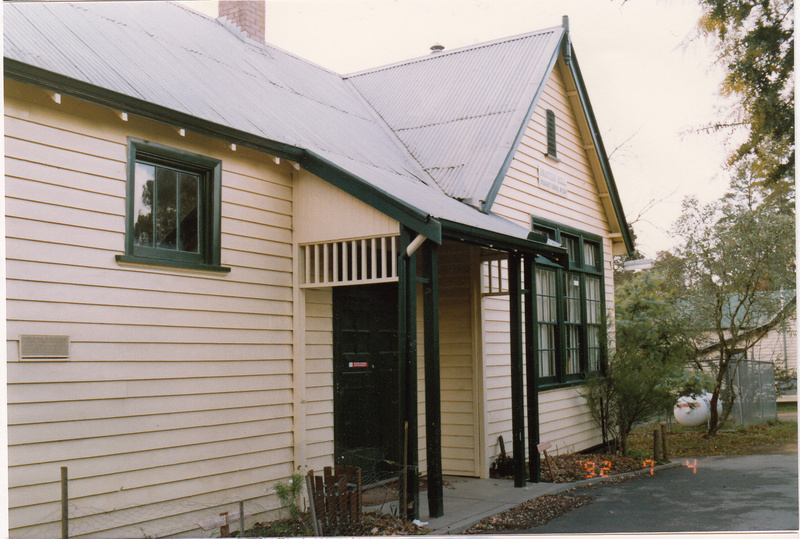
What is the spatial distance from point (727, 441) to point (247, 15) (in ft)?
38.0

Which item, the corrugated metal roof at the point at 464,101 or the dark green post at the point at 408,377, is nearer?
the dark green post at the point at 408,377

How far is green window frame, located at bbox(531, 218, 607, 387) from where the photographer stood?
37.6ft

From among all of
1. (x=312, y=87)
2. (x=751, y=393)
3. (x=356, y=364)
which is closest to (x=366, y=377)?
(x=356, y=364)

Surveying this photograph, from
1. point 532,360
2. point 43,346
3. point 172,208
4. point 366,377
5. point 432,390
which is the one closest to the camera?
point 43,346

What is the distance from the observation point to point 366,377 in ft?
28.0

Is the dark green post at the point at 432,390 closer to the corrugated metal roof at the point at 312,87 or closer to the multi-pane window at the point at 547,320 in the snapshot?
the corrugated metal roof at the point at 312,87

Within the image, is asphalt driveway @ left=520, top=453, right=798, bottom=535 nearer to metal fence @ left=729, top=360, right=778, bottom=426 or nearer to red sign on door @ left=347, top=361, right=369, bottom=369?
red sign on door @ left=347, top=361, right=369, bottom=369

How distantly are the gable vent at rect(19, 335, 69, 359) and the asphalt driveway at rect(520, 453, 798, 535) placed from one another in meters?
4.65

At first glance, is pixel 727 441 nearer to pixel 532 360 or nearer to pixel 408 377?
pixel 532 360

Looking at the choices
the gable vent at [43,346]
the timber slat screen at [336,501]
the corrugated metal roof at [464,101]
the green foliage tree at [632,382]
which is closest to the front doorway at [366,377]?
the timber slat screen at [336,501]

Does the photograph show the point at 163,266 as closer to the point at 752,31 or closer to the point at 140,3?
the point at 140,3

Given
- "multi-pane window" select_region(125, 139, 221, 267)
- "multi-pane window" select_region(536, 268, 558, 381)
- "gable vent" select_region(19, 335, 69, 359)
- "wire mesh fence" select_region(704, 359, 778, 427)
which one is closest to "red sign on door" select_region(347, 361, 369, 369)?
"multi-pane window" select_region(125, 139, 221, 267)

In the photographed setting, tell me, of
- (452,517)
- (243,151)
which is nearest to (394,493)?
(452,517)

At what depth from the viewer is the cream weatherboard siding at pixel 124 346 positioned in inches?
205
